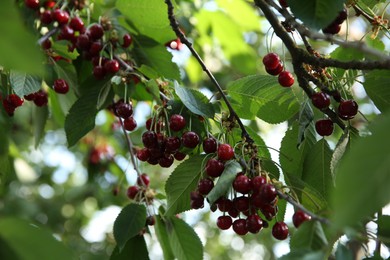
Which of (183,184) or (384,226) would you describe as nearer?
(384,226)

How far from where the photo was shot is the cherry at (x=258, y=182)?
1147 millimetres

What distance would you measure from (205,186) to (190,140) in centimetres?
16

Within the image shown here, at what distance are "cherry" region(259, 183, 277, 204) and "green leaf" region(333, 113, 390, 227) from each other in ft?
1.52

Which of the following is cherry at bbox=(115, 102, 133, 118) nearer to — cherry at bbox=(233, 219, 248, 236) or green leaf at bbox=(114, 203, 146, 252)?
green leaf at bbox=(114, 203, 146, 252)

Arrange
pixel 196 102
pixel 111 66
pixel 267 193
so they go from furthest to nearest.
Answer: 1. pixel 111 66
2. pixel 196 102
3. pixel 267 193

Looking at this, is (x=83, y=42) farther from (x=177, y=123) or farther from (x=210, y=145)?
(x=210, y=145)

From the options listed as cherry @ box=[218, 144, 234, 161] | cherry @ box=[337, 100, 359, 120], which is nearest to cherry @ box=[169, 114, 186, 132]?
cherry @ box=[218, 144, 234, 161]

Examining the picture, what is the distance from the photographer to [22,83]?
5.26ft

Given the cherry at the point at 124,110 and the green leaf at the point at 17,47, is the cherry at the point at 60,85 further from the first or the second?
the green leaf at the point at 17,47

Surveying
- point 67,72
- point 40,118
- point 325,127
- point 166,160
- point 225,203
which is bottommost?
point 40,118

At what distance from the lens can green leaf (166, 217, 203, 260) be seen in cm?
154

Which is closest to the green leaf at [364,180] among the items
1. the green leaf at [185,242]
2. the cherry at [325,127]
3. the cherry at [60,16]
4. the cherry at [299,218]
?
the cherry at [299,218]

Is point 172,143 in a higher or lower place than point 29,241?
lower

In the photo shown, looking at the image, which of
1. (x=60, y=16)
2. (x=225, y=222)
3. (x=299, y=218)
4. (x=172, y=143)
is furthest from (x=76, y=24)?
(x=299, y=218)
